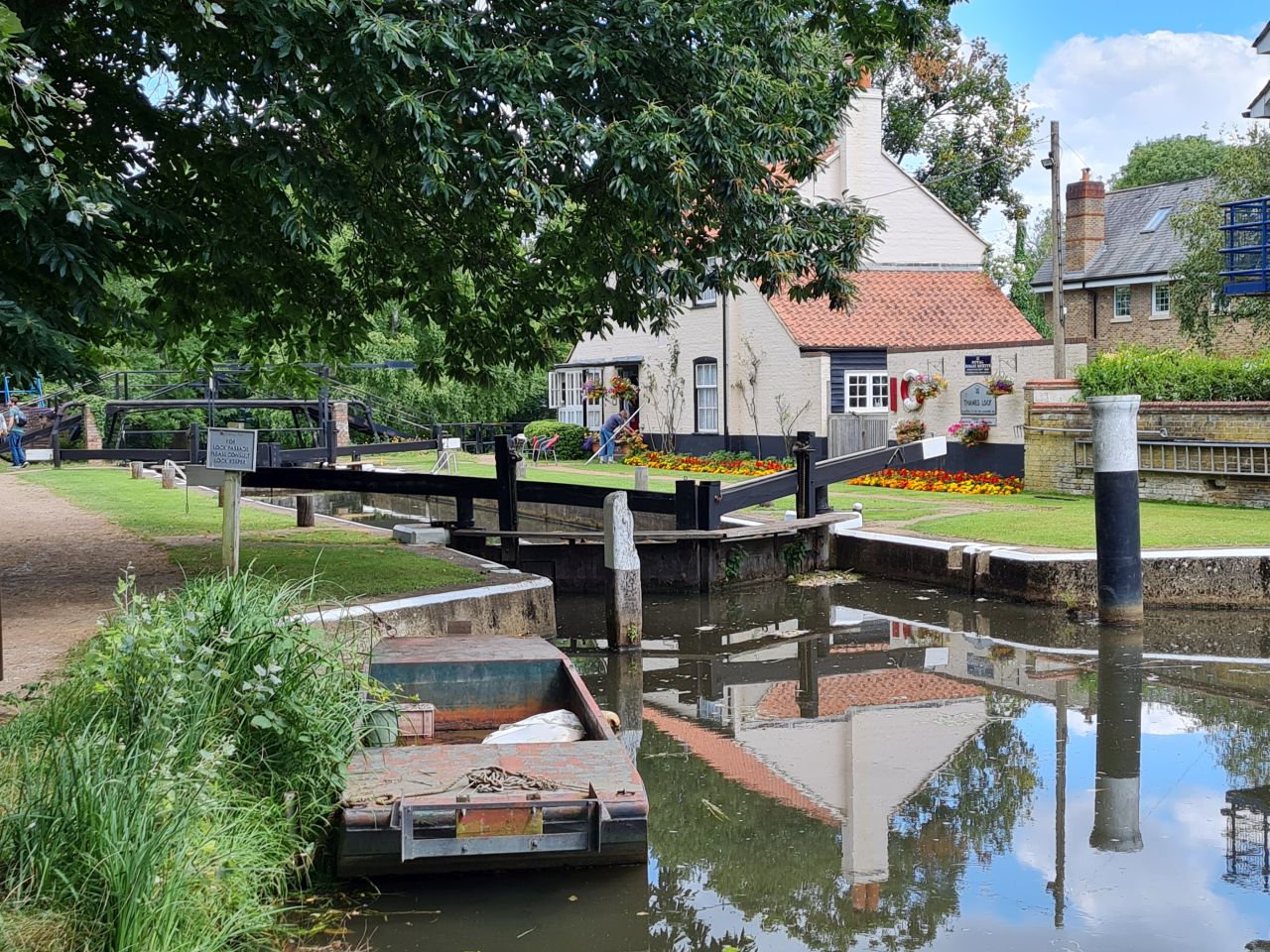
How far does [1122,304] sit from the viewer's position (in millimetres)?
40156

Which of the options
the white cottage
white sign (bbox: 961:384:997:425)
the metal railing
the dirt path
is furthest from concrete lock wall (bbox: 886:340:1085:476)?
the dirt path

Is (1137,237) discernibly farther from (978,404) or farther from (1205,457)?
(1205,457)

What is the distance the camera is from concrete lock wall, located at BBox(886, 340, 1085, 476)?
23.8 meters

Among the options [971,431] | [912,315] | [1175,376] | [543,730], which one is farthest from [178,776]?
[912,315]

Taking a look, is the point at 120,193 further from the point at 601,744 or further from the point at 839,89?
the point at 839,89

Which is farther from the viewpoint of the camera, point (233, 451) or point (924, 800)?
point (233, 451)

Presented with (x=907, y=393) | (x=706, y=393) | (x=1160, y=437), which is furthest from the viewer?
(x=706, y=393)

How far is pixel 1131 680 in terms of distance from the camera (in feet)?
37.0

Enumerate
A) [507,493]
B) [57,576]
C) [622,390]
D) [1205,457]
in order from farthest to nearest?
1. [622,390]
2. [1205,457]
3. [507,493]
4. [57,576]

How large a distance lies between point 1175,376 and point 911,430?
20.8 ft

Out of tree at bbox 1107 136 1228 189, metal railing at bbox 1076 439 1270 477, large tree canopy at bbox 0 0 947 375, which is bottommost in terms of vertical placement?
metal railing at bbox 1076 439 1270 477

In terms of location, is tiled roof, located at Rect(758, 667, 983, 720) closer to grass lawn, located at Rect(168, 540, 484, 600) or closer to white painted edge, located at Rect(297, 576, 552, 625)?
white painted edge, located at Rect(297, 576, 552, 625)

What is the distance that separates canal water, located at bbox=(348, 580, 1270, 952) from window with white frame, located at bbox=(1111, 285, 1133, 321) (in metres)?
28.2

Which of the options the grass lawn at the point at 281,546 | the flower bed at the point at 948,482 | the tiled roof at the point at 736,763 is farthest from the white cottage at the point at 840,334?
the tiled roof at the point at 736,763
